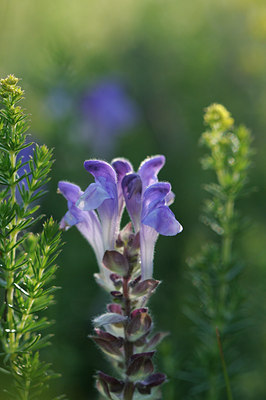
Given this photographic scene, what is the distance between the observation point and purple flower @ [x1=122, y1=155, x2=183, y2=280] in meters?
1.15

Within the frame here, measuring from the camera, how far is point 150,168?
1.38m

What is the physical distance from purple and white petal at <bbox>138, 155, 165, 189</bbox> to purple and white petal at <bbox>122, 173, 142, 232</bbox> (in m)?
0.09

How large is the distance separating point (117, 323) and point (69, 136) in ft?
7.59

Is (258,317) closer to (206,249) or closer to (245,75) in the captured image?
(206,249)

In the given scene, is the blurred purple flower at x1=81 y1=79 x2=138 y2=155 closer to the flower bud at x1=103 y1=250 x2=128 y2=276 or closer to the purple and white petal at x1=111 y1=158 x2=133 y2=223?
the purple and white petal at x1=111 y1=158 x2=133 y2=223

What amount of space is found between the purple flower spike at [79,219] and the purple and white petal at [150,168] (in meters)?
0.15

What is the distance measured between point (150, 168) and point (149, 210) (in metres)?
0.21

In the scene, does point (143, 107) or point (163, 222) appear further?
point (143, 107)

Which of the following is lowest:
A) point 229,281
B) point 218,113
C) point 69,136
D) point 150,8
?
point 229,281

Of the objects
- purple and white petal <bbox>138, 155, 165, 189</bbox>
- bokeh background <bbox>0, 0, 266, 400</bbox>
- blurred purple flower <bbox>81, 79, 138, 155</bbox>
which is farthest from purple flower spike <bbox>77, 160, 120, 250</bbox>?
blurred purple flower <bbox>81, 79, 138, 155</bbox>

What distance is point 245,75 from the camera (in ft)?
12.8

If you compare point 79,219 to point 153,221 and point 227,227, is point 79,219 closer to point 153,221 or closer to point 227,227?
point 153,221

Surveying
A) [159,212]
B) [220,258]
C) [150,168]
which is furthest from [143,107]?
[159,212]

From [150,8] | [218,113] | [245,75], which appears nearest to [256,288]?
[218,113]
